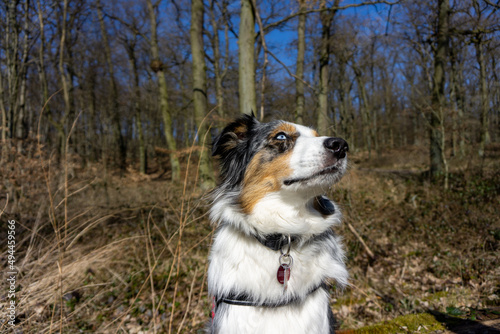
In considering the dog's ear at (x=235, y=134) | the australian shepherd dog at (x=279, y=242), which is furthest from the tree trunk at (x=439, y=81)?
the australian shepherd dog at (x=279, y=242)

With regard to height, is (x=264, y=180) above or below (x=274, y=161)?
below

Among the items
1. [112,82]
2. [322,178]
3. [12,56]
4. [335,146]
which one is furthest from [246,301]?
[112,82]

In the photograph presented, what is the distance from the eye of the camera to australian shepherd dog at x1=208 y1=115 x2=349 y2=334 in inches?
78.2

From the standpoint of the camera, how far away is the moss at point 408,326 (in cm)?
249

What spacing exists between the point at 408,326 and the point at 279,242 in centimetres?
164

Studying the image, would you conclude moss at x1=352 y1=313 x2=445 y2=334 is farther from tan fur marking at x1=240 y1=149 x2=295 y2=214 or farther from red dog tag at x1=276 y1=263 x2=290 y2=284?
tan fur marking at x1=240 y1=149 x2=295 y2=214

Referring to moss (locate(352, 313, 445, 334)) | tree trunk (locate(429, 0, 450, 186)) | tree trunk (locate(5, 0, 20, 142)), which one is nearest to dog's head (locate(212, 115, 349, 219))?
moss (locate(352, 313, 445, 334))

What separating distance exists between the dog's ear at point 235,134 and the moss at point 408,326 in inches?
87.3

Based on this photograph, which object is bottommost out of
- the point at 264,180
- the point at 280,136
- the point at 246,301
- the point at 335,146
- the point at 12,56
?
the point at 246,301

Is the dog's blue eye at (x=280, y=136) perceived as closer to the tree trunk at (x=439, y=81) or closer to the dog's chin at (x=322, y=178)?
the dog's chin at (x=322, y=178)

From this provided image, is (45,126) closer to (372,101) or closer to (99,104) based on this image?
(99,104)

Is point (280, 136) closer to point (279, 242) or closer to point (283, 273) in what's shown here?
point (279, 242)

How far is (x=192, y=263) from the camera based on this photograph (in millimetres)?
5273

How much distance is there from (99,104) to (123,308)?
25826mm
